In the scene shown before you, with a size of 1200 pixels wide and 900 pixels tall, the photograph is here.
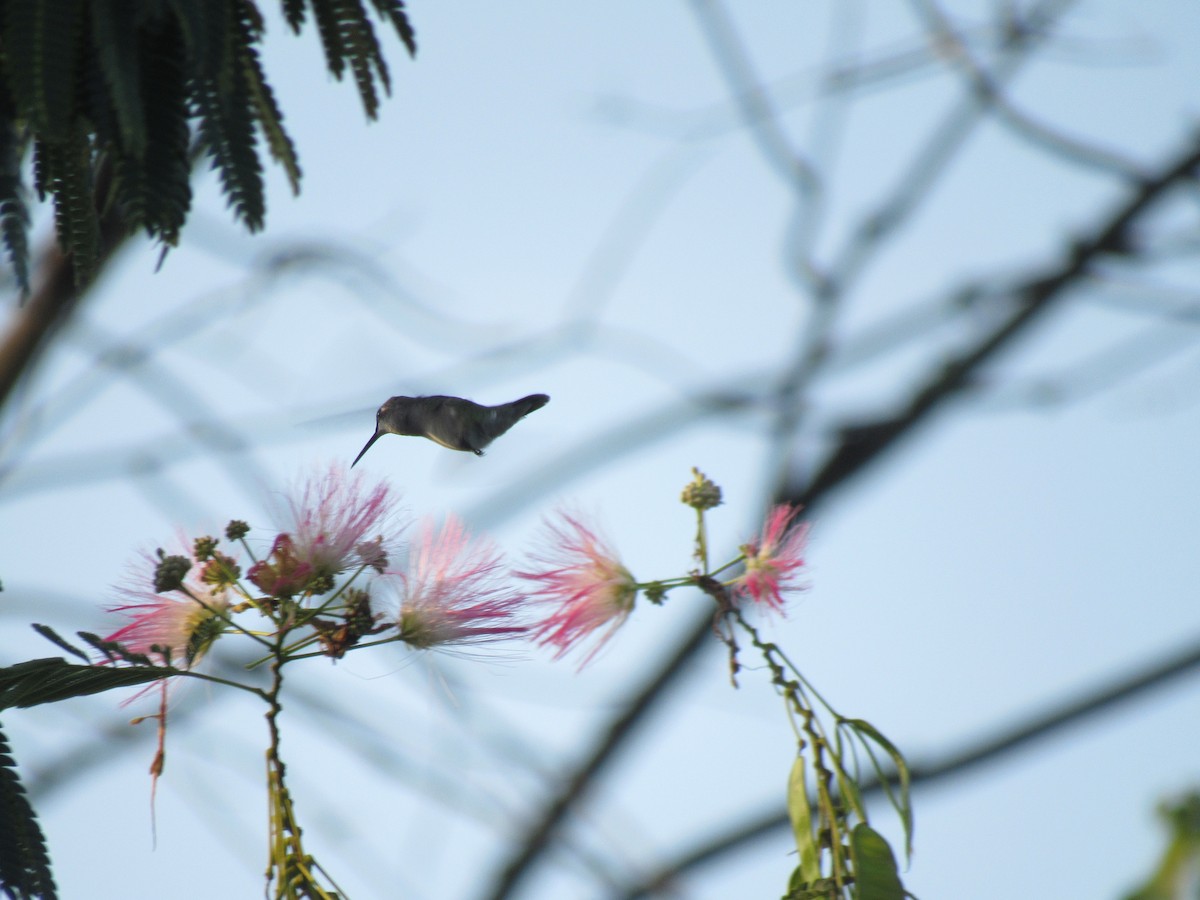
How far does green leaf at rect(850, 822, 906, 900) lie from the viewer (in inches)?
46.7

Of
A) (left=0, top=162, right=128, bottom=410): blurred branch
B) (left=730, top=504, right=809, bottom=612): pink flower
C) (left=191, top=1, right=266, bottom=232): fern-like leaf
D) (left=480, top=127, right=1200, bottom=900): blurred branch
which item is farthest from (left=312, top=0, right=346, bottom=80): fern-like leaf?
(left=0, top=162, right=128, bottom=410): blurred branch

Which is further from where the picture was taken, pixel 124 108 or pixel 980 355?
pixel 980 355

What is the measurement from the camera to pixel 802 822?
1.31 m

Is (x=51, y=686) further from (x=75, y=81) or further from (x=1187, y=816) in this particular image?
(x=1187, y=816)

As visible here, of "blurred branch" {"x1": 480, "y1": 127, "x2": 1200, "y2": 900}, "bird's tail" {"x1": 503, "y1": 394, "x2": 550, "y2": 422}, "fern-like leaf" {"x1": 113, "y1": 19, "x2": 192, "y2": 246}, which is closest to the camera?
"bird's tail" {"x1": 503, "y1": 394, "x2": 550, "y2": 422}

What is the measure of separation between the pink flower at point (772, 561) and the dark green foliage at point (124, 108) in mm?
692

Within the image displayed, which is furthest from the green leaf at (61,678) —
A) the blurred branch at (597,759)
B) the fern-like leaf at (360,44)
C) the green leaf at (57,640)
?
the blurred branch at (597,759)

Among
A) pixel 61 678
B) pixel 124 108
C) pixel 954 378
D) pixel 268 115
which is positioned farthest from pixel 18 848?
pixel 954 378

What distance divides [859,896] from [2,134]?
4.10ft

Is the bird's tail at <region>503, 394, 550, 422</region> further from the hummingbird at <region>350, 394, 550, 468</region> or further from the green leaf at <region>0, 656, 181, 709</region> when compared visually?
the green leaf at <region>0, 656, 181, 709</region>

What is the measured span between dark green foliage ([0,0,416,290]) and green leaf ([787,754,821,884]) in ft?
2.86

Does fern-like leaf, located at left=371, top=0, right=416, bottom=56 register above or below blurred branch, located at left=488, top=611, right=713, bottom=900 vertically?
below

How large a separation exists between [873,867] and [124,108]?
106 centimetres

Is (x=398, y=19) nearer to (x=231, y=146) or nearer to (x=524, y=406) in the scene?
(x=231, y=146)
